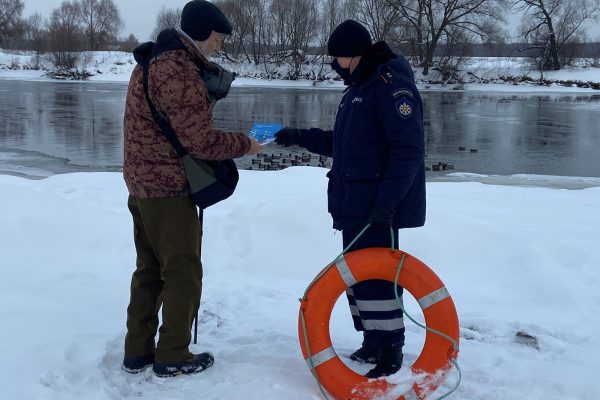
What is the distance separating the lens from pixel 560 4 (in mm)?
45062

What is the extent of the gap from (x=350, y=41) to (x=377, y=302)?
1.27 m

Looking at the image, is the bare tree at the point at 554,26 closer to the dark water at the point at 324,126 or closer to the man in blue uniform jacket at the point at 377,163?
the dark water at the point at 324,126

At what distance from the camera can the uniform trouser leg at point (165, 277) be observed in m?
2.88

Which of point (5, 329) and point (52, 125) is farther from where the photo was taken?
point (52, 125)

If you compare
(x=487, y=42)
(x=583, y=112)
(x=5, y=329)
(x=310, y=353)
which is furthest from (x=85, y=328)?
(x=487, y=42)

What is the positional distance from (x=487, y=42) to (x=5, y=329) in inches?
1860

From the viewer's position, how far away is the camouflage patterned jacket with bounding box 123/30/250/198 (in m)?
2.68

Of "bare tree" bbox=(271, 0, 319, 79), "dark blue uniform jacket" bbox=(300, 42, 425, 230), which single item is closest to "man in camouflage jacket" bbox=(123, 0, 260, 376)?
"dark blue uniform jacket" bbox=(300, 42, 425, 230)

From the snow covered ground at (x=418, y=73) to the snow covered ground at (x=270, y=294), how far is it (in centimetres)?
3664

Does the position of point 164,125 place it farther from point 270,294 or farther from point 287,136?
point 270,294

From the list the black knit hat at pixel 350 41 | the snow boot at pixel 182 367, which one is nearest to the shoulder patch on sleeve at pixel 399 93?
the black knit hat at pixel 350 41

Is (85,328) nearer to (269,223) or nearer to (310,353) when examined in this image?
(310,353)

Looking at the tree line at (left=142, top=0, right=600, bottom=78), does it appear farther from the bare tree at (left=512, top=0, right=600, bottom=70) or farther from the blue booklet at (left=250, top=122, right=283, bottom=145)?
the blue booklet at (left=250, top=122, right=283, bottom=145)

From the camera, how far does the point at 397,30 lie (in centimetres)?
4738
